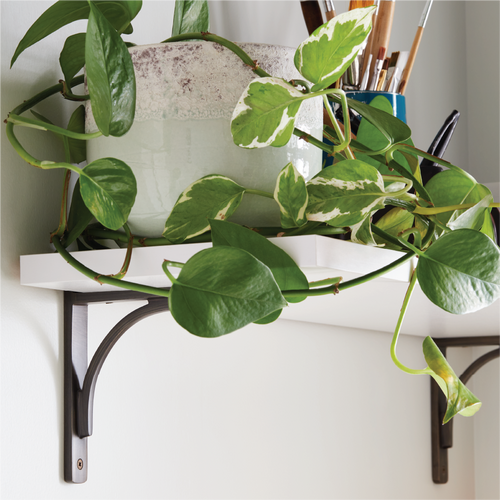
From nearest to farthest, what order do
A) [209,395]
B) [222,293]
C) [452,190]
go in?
[222,293], [452,190], [209,395]

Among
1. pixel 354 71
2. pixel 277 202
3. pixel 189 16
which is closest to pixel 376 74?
pixel 354 71

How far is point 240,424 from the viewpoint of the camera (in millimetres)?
744

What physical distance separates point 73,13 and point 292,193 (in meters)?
0.18

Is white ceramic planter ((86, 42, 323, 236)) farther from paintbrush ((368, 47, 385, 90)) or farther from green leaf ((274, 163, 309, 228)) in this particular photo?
paintbrush ((368, 47, 385, 90))

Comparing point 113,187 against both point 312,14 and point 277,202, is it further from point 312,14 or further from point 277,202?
point 312,14

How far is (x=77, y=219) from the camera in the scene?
43cm

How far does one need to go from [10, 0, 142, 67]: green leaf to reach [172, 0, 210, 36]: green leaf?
0.07 meters

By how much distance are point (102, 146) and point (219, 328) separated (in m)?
0.17

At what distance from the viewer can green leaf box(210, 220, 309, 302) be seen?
1.11 feet

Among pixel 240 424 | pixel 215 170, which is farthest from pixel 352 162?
pixel 240 424

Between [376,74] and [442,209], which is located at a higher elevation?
[376,74]

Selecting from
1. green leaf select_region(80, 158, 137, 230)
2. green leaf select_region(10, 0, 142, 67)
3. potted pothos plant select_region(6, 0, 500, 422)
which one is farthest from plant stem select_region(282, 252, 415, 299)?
green leaf select_region(10, 0, 142, 67)

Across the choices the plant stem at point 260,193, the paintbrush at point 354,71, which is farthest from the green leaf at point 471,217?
the paintbrush at point 354,71

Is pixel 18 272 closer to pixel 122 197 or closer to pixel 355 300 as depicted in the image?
pixel 122 197
